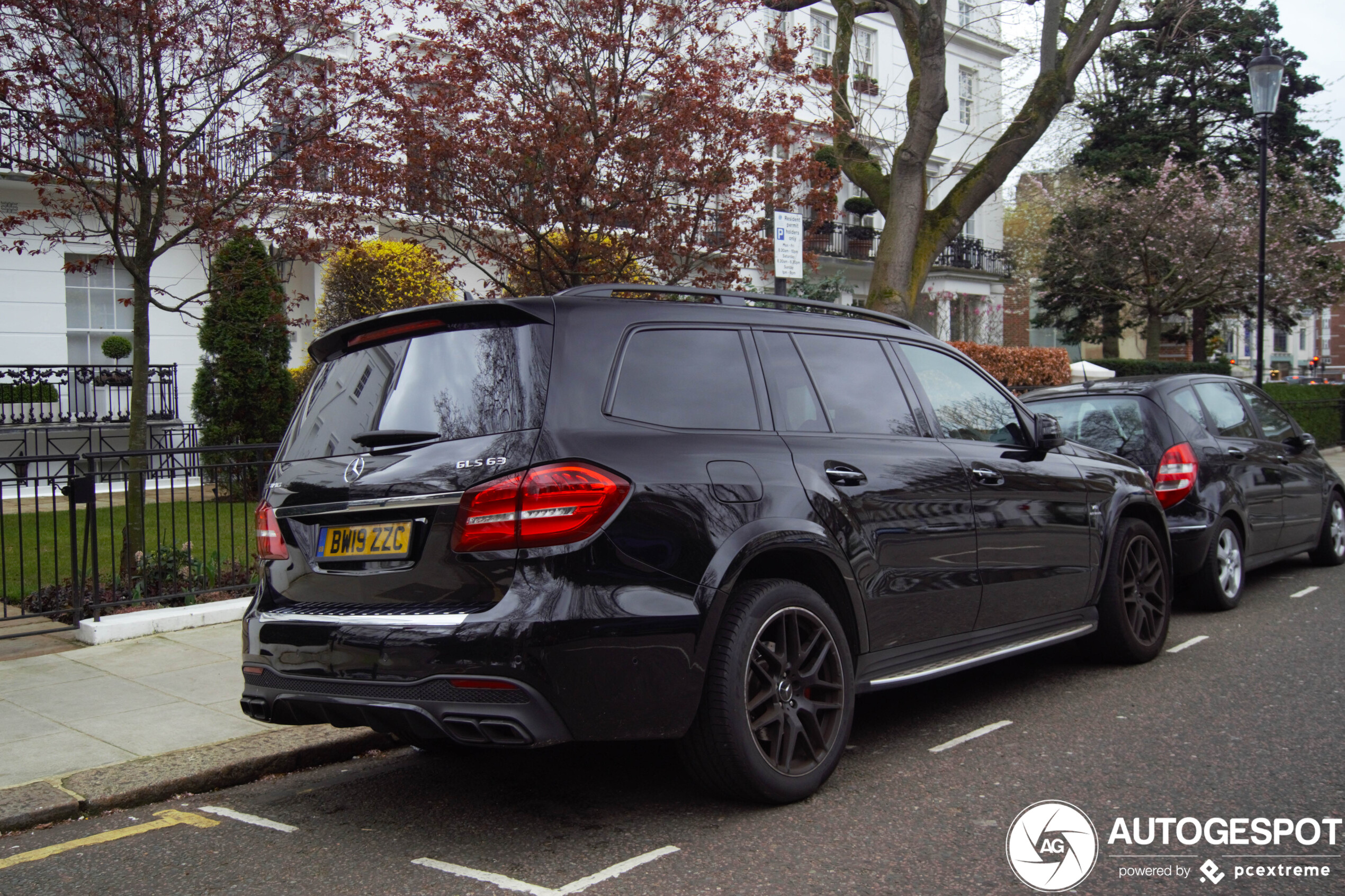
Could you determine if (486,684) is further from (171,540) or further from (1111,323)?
(1111,323)

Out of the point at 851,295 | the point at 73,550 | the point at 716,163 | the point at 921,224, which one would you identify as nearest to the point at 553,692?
the point at 73,550

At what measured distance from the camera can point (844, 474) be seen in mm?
4504

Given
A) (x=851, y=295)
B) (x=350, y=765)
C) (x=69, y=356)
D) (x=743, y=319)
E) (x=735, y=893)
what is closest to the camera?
(x=735, y=893)

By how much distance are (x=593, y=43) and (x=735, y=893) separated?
27.5ft

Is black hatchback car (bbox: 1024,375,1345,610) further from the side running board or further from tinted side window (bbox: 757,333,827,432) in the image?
tinted side window (bbox: 757,333,827,432)

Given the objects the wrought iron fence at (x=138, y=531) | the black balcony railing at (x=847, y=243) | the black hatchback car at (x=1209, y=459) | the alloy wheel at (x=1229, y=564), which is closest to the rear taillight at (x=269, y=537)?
the wrought iron fence at (x=138, y=531)

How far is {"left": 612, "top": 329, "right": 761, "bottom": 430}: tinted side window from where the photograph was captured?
157 inches

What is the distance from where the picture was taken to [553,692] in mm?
3523

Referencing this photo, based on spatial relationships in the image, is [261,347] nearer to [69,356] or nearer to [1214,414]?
[69,356]

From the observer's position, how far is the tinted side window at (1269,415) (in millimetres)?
8992

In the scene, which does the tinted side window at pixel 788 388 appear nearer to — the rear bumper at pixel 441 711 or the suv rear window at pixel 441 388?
the suv rear window at pixel 441 388

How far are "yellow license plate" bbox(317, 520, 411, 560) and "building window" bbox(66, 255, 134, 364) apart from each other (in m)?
15.4

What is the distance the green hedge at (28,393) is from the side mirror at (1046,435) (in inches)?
603

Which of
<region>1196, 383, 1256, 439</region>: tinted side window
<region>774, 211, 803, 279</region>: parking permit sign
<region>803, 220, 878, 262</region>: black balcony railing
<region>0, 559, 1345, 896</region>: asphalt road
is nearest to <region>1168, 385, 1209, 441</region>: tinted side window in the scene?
<region>1196, 383, 1256, 439</region>: tinted side window
